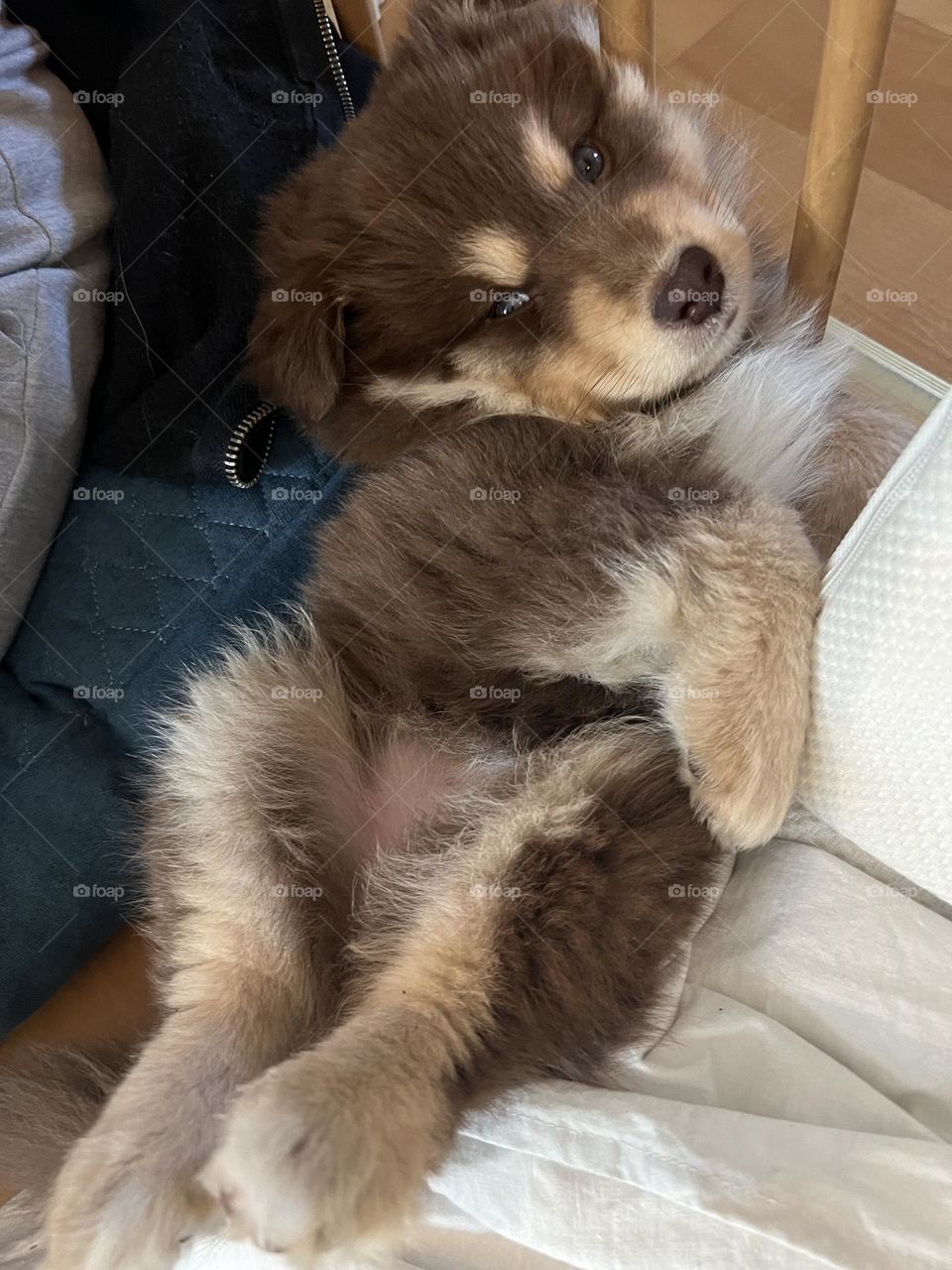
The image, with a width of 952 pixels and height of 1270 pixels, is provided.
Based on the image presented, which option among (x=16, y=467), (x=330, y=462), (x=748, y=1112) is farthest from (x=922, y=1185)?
(x=16, y=467)

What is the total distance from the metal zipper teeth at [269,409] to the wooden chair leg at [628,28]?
21.5 inches

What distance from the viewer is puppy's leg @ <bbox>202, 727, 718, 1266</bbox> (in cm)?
122

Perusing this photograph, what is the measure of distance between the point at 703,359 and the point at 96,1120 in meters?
1.64

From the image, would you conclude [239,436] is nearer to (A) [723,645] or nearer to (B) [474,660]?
(B) [474,660]

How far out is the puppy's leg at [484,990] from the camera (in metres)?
1.22

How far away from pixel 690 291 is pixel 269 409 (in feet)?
2.83

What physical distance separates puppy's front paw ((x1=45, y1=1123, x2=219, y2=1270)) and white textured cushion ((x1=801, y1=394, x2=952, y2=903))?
1.12 meters

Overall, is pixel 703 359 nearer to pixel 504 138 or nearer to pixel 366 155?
pixel 504 138

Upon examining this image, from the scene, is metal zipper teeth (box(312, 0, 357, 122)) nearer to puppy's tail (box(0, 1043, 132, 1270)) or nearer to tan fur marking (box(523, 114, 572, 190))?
tan fur marking (box(523, 114, 572, 190))

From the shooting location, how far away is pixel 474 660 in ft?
5.24

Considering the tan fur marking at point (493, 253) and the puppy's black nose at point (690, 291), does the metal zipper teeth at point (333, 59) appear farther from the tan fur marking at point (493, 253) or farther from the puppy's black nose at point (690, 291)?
the puppy's black nose at point (690, 291)

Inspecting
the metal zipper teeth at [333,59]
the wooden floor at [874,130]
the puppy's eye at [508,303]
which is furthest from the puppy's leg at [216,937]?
the wooden floor at [874,130]

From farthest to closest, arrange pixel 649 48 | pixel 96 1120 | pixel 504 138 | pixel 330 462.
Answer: pixel 330 462 → pixel 649 48 → pixel 504 138 → pixel 96 1120

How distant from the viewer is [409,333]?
173 centimetres
